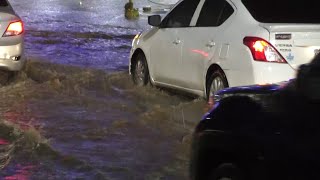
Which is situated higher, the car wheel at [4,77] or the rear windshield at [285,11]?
Result: the rear windshield at [285,11]

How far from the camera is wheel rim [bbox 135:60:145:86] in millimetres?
9875

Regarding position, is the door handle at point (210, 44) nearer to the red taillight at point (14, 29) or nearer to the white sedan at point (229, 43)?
the white sedan at point (229, 43)

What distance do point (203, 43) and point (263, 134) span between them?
448cm

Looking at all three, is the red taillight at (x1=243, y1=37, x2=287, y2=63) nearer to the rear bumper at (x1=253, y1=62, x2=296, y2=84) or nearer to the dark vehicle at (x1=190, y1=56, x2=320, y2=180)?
the rear bumper at (x1=253, y1=62, x2=296, y2=84)

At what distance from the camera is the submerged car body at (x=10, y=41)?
350 inches

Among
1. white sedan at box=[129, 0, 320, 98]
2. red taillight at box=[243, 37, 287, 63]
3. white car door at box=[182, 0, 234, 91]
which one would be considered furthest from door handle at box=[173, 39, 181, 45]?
red taillight at box=[243, 37, 287, 63]

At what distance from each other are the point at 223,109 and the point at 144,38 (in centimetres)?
593

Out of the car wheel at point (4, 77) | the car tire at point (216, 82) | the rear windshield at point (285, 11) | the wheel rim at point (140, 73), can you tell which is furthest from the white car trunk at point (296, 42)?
the car wheel at point (4, 77)

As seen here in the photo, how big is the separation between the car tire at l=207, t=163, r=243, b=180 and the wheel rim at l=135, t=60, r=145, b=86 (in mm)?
5940

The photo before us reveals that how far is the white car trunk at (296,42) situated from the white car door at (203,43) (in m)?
0.91

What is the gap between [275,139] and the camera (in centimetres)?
331

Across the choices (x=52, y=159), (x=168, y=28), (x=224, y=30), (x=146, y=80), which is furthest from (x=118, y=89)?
(x=52, y=159)

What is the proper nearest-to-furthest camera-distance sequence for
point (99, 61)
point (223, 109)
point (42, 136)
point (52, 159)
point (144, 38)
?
point (223, 109)
point (52, 159)
point (42, 136)
point (144, 38)
point (99, 61)

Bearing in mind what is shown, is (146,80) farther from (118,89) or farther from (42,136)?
(42,136)
